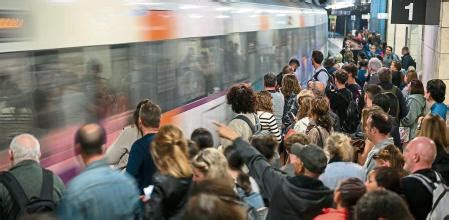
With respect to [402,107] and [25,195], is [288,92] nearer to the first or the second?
[402,107]

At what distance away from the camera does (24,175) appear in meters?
4.08

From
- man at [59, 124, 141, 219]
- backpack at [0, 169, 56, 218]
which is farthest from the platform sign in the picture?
backpack at [0, 169, 56, 218]

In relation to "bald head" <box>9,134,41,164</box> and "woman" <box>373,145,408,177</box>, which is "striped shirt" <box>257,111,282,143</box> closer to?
"woman" <box>373,145,408,177</box>

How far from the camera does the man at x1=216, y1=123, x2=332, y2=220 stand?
391 centimetres

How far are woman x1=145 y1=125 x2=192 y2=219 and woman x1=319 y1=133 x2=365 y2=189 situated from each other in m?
1.13

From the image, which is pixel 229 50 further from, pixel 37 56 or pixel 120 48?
pixel 37 56

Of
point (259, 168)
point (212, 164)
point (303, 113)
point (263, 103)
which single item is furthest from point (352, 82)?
point (212, 164)

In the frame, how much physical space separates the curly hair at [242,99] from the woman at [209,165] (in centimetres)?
275

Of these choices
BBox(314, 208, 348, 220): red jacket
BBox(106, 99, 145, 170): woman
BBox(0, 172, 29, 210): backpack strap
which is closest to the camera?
BBox(314, 208, 348, 220): red jacket

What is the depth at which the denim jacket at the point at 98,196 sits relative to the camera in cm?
377

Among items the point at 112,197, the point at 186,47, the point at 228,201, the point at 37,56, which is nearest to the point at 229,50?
the point at 186,47

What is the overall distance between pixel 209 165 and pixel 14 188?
3.91ft

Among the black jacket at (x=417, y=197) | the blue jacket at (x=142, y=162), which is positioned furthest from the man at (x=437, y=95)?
the blue jacket at (x=142, y=162)

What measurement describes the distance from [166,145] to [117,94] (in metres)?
2.13
